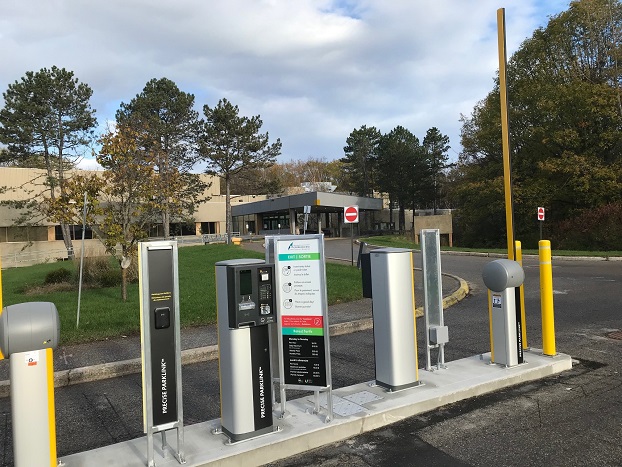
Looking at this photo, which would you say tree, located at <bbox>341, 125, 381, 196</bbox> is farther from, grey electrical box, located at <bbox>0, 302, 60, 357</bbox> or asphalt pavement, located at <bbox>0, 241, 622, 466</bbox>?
grey electrical box, located at <bbox>0, 302, 60, 357</bbox>

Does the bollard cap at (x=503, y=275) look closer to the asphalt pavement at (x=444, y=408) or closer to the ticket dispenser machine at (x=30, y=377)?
the asphalt pavement at (x=444, y=408)

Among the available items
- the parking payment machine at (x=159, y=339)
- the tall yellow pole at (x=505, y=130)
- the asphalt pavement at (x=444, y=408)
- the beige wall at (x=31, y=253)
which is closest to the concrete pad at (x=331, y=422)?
the asphalt pavement at (x=444, y=408)

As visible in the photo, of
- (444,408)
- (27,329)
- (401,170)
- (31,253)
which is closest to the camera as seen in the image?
(27,329)

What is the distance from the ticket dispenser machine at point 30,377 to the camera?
295 centimetres

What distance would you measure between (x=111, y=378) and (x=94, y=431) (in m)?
1.77

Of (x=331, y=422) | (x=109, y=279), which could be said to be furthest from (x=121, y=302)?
(x=331, y=422)

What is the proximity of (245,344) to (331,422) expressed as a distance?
107 centimetres

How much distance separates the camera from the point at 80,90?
3469 centimetres

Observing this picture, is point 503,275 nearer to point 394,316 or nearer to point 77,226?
point 394,316

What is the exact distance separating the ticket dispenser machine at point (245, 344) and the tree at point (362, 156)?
6582cm

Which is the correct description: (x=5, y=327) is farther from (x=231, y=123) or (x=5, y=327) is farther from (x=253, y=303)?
(x=231, y=123)

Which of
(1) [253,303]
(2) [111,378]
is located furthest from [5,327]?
(2) [111,378]

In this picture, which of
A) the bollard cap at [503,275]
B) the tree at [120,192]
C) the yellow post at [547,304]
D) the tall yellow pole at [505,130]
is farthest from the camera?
the tree at [120,192]

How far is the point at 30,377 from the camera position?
3.01 metres
